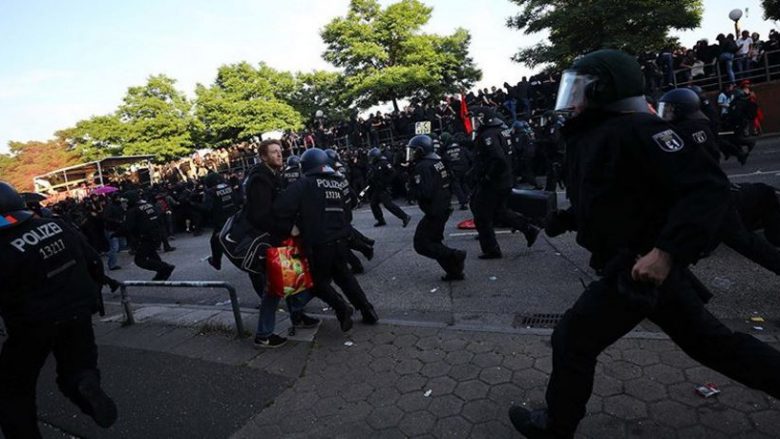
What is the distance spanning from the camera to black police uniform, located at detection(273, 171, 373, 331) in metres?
4.43

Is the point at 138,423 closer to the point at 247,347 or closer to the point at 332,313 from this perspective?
the point at 247,347

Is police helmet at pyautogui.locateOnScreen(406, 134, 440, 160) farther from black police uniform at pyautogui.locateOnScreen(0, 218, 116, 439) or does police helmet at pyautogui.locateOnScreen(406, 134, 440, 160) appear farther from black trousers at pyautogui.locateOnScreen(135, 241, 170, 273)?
black trousers at pyautogui.locateOnScreen(135, 241, 170, 273)

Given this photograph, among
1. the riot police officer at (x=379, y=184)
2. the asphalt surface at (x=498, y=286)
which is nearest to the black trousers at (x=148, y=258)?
the asphalt surface at (x=498, y=286)

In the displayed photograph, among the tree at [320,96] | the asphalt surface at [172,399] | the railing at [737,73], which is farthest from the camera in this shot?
the tree at [320,96]

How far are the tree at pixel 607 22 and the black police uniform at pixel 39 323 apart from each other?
→ 23.9m

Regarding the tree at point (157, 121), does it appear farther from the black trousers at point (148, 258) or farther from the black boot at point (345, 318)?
the black boot at point (345, 318)

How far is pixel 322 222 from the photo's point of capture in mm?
4477

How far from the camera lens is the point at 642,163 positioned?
6.63 ft

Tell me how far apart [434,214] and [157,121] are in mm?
39764

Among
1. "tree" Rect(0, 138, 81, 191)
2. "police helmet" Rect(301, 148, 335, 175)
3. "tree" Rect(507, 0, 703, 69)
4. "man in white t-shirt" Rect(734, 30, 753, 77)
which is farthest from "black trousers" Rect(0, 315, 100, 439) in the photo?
"tree" Rect(0, 138, 81, 191)

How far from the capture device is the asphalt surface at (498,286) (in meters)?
4.55

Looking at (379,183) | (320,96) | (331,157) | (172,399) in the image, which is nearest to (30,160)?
(320,96)

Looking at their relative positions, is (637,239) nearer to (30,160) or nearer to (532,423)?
(532,423)

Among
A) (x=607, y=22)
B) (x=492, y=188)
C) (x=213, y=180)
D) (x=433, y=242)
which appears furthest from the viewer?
(x=607, y=22)
